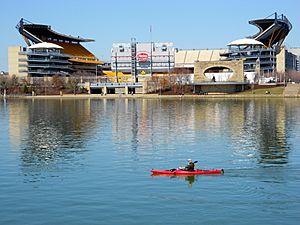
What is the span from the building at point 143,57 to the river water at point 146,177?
133 meters

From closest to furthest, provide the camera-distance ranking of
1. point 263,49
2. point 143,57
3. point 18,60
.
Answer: point 263,49, point 18,60, point 143,57

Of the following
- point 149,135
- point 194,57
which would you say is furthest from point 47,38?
point 149,135

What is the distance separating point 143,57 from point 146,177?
157319mm

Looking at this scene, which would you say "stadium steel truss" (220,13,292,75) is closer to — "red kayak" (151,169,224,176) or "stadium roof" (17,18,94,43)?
"stadium roof" (17,18,94,43)

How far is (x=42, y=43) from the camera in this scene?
180250 millimetres

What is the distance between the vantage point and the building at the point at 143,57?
184 meters

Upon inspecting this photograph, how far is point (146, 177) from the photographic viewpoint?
27984 millimetres

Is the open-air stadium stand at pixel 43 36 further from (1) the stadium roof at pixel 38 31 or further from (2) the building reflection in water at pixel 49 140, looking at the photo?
(2) the building reflection in water at pixel 49 140

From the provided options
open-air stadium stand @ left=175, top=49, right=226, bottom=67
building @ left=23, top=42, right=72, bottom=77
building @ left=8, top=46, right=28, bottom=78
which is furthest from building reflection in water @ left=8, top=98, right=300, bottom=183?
open-air stadium stand @ left=175, top=49, right=226, bottom=67

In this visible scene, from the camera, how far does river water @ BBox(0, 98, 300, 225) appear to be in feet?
69.5

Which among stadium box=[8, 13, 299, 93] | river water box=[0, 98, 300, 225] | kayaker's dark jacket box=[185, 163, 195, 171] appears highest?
stadium box=[8, 13, 299, 93]

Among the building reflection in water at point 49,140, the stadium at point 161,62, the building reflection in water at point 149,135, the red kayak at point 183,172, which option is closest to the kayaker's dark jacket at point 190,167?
the red kayak at point 183,172

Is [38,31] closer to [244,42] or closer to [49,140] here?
[244,42]

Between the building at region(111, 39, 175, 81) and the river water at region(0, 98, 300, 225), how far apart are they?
13298 centimetres
